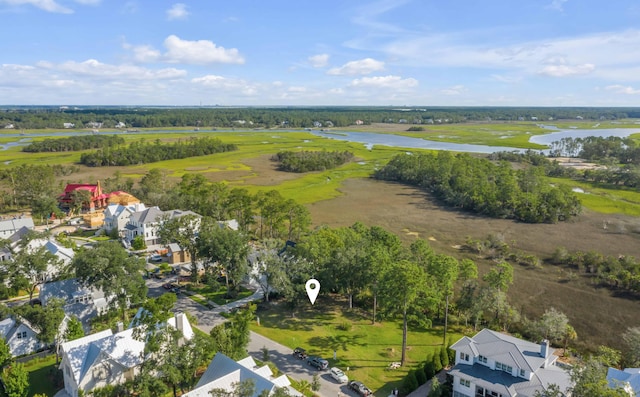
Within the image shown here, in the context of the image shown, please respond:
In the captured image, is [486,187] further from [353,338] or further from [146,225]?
[146,225]

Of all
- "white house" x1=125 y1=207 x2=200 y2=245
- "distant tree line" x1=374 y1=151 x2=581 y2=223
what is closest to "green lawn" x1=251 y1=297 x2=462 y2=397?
"white house" x1=125 y1=207 x2=200 y2=245

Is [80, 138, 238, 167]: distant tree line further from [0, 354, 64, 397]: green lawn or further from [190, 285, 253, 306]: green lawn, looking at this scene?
[0, 354, 64, 397]: green lawn

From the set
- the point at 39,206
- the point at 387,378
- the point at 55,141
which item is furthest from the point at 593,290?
the point at 55,141

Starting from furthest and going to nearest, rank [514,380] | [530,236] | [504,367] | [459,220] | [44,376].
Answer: [459,220]
[530,236]
[44,376]
[504,367]
[514,380]

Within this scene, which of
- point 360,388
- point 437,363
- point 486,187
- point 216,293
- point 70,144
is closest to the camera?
point 360,388

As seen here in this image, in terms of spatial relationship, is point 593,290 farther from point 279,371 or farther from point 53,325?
point 53,325

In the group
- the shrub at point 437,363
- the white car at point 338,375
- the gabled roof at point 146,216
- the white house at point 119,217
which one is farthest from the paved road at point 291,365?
the white house at point 119,217

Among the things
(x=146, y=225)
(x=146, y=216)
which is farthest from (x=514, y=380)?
(x=146, y=216)

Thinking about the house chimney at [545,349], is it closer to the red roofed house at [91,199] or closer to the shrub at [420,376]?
the shrub at [420,376]
